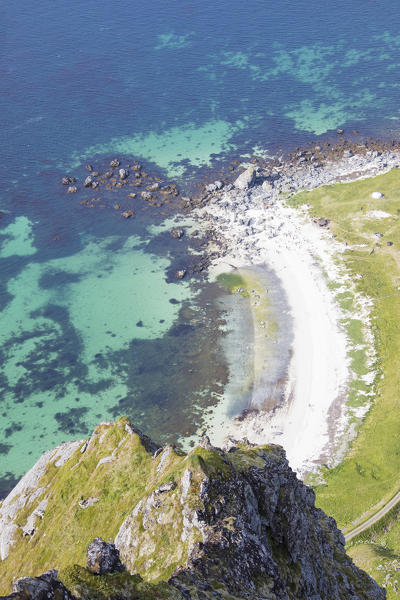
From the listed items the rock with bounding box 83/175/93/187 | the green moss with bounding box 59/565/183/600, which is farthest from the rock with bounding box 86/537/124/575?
the rock with bounding box 83/175/93/187

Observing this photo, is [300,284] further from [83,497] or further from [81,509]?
[81,509]

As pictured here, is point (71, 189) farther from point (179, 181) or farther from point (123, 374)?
point (123, 374)

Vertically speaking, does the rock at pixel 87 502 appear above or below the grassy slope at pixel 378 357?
above

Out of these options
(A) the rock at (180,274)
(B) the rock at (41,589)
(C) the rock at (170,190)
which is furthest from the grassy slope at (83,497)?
(C) the rock at (170,190)

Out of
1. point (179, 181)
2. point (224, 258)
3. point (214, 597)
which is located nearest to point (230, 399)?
point (224, 258)

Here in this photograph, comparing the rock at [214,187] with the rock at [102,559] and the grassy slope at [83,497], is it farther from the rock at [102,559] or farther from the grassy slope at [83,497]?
the rock at [102,559]

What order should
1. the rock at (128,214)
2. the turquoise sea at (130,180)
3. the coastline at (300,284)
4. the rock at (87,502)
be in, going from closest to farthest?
1. the rock at (87,502)
2. the coastline at (300,284)
3. the turquoise sea at (130,180)
4. the rock at (128,214)

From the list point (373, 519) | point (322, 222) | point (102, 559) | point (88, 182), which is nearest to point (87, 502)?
point (102, 559)
